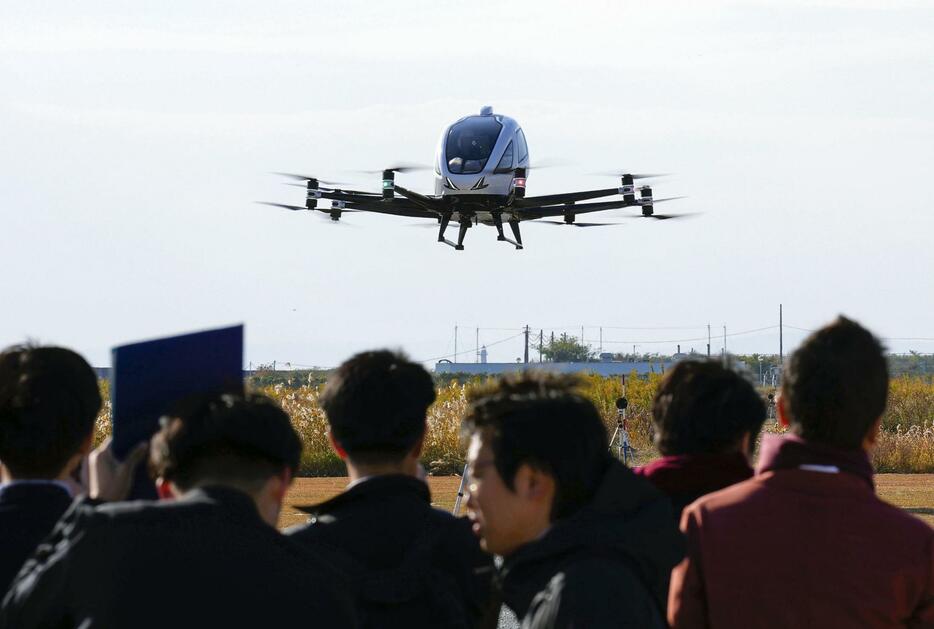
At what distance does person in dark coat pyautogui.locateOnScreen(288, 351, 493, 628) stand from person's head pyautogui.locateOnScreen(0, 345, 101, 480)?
66cm

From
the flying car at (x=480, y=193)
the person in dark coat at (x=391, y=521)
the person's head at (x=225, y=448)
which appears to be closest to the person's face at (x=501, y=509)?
the person in dark coat at (x=391, y=521)

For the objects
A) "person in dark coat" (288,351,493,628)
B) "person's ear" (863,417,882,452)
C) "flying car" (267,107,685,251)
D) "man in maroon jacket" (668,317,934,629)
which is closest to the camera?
"man in maroon jacket" (668,317,934,629)

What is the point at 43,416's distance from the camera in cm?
422

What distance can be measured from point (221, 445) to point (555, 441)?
84 cm

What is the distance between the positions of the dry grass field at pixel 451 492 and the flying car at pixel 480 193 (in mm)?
9741

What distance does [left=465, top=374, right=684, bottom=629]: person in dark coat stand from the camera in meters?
3.57

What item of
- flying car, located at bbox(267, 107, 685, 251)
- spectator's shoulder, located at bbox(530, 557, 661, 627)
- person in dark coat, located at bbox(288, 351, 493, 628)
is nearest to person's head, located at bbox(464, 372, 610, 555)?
spectator's shoulder, located at bbox(530, 557, 661, 627)

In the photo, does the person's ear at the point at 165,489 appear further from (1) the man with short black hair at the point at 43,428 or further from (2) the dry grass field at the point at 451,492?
(2) the dry grass field at the point at 451,492

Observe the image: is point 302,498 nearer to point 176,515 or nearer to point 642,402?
point 642,402

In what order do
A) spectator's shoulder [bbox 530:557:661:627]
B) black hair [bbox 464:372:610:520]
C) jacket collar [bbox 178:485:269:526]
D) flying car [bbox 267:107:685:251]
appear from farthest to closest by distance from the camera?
1. flying car [bbox 267:107:685:251]
2. black hair [bbox 464:372:610:520]
3. spectator's shoulder [bbox 530:557:661:627]
4. jacket collar [bbox 178:485:269:526]

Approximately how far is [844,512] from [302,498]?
702 inches

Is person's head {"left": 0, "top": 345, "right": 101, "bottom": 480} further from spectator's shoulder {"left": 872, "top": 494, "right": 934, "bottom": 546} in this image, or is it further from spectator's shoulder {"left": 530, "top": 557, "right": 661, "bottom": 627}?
spectator's shoulder {"left": 872, "top": 494, "right": 934, "bottom": 546}

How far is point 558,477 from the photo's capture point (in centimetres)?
375

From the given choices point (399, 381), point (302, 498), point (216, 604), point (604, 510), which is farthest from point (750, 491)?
point (302, 498)
